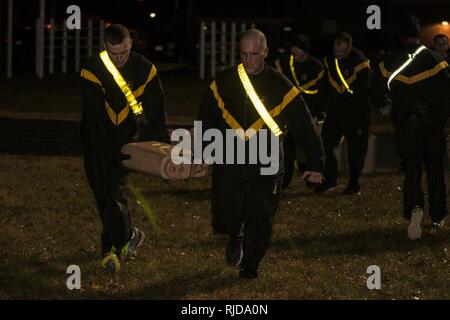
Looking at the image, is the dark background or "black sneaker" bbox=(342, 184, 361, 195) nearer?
"black sneaker" bbox=(342, 184, 361, 195)

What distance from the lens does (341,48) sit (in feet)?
44.2

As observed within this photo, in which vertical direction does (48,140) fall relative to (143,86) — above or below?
below

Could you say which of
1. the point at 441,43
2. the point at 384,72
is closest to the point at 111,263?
the point at 384,72

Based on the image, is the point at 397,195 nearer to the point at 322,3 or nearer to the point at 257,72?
the point at 257,72

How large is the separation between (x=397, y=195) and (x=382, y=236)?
9.25 feet

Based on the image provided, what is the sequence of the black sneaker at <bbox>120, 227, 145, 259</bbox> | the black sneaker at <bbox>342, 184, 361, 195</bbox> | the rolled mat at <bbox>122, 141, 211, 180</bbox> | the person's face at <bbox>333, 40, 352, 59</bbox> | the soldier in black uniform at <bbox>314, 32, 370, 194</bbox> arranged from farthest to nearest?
the black sneaker at <bbox>342, 184, 361, 195</bbox> < the soldier in black uniform at <bbox>314, 32, 370, 194</bbox> < the person's face at <bbox>333, 40, 352, 59</bbox> < the black sneaker at <bbox>120, 227, 145, 259</bbox> < the rolled mat at <bbox>122, 141, 211, 180</bbox>

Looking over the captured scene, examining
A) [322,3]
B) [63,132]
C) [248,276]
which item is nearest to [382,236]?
[248,276]

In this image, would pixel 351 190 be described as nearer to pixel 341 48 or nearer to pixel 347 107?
pixel 347 107

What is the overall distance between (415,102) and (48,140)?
33.6 feet

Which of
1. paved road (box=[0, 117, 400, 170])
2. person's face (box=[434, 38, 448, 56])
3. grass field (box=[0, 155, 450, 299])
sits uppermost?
person's face (box=[434, 38, 448, 56])

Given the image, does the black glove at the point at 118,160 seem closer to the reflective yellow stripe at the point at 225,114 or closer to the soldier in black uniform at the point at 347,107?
the reflective yellow stripe at the point at 225,114

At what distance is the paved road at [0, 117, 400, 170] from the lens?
58.6 feet

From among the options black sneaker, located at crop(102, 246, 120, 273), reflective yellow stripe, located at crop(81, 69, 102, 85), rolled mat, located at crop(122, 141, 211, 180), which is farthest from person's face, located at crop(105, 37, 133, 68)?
black sneaker, located at crop(102, 246, 120, 273)

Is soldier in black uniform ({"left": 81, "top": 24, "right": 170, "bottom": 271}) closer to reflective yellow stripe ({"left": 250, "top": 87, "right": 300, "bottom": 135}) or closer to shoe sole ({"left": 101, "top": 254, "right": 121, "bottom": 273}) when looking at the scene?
shoe sole ({"left": 101, "top": 254, "right": 121, "bottom": 273})
